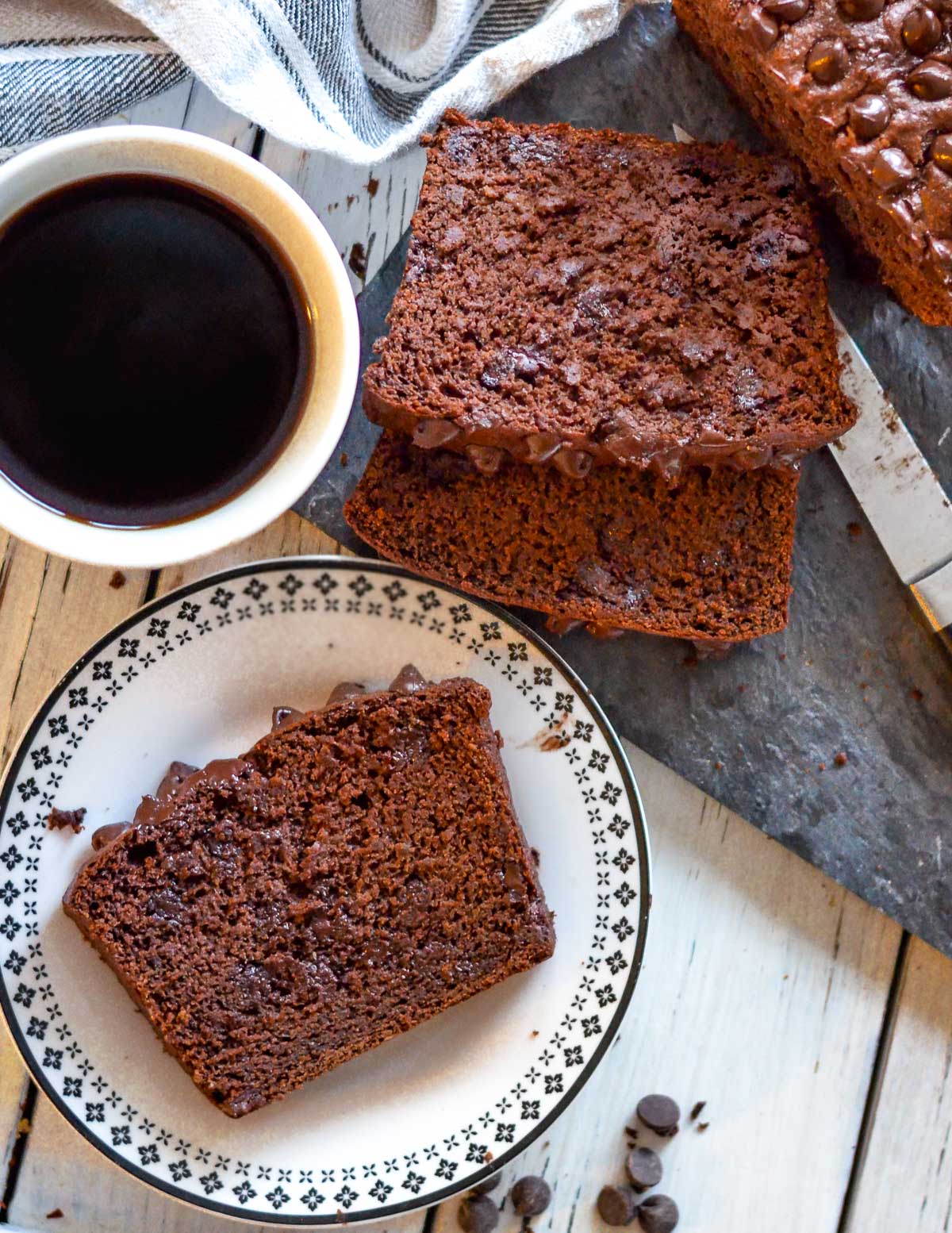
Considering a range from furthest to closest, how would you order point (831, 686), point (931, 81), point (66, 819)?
point (831, 686) < point (66, 819) < point (931, 81)

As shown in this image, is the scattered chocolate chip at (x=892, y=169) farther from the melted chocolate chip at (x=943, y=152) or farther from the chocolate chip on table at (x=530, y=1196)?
the chocolate chip on table at (x=530, y=1196)

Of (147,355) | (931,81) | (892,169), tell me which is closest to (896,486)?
(892,169)

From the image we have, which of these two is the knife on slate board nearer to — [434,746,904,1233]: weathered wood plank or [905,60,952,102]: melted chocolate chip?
[905,60,952,102]: melted chocolate chip

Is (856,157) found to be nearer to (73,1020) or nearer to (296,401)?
(296,401)

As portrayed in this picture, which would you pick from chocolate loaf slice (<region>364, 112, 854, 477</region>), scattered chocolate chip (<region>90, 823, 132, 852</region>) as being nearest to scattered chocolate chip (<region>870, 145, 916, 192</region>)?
chocolate loaf slice (<region>364, 112, 854, 477</region>)

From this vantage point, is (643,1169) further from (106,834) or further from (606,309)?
(606,309)

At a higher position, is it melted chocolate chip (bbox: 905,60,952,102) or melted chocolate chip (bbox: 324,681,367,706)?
melted chocolate chip (bbox: 905,60,952,102)

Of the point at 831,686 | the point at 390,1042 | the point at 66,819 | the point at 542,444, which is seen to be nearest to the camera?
the point at 542,444
